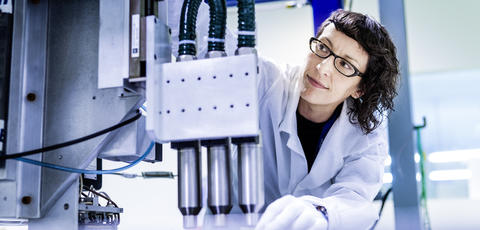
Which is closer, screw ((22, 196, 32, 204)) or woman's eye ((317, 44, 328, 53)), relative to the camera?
screw ((22, 196, 32, 204))

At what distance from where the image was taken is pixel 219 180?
0.73 metres

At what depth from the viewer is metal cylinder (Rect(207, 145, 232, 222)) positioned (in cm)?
73

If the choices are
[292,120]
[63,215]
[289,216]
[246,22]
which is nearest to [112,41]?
[246,22]

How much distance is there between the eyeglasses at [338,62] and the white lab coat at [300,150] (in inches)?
3.6

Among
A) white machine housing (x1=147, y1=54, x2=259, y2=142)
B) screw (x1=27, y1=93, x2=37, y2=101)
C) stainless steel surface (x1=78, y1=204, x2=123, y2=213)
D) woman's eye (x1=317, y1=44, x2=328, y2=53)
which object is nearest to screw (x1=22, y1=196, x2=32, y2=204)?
stainless steel surface (x1=78, y1=204, x2=123, y2=213)

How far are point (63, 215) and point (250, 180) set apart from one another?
19.1 inches

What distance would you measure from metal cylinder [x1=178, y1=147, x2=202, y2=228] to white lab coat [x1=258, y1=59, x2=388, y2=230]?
645 millimetres

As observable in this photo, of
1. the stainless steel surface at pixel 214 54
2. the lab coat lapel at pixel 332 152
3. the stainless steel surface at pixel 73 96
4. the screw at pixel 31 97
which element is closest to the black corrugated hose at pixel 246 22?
the stainless steel surface at pixel 214 54

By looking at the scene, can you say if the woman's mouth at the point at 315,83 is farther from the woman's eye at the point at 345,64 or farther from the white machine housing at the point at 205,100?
the white machine housing at the point at 205,100

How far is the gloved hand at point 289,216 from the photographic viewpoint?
2.97 feet

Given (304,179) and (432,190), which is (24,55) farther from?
(432,190)

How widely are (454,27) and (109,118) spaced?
3614mm

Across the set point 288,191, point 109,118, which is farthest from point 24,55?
point 288,191

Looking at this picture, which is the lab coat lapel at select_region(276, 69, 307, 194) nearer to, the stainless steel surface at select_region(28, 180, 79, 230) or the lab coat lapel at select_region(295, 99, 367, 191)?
the lab coat lapel at select_region(295, 99, 367, 191)
